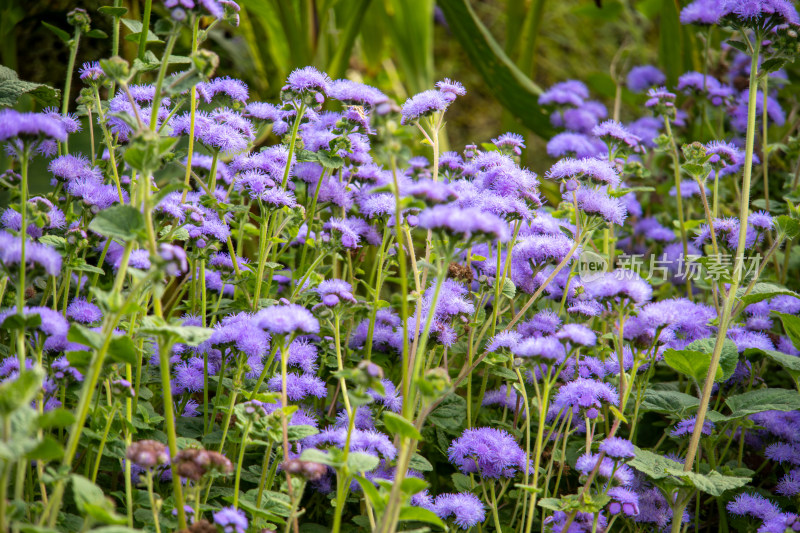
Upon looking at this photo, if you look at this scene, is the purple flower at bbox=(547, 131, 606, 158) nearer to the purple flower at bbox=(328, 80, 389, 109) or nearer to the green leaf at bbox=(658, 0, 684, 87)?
the purple flower at bbox=(328, 80, 389, 109)

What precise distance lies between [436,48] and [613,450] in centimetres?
463


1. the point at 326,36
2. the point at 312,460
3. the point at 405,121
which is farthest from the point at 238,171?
the point at 326,36

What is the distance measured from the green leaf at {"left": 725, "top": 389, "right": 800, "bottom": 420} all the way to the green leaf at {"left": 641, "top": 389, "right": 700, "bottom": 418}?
0.10 meters

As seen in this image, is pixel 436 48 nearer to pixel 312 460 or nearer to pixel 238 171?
pixel 238 171

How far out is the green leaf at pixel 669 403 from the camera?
1.89 m

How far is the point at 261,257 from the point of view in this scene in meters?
1.85

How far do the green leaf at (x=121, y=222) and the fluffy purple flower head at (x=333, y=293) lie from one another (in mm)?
487

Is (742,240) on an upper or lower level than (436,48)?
lower

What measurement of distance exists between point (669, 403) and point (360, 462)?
1.01 m

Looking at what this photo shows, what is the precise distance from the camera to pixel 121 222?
1.28 metres

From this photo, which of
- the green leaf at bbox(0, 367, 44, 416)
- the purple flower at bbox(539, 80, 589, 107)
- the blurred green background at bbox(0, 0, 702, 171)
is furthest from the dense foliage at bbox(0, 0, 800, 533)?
the purple flower at bbox(539, 80, 589, 107)

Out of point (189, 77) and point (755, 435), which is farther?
A: point (755, 435)

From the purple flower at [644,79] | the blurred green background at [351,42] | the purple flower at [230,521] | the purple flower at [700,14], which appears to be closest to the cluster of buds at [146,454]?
the purple flower at [230,521]

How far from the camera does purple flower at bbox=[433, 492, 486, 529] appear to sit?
62.5 inches
